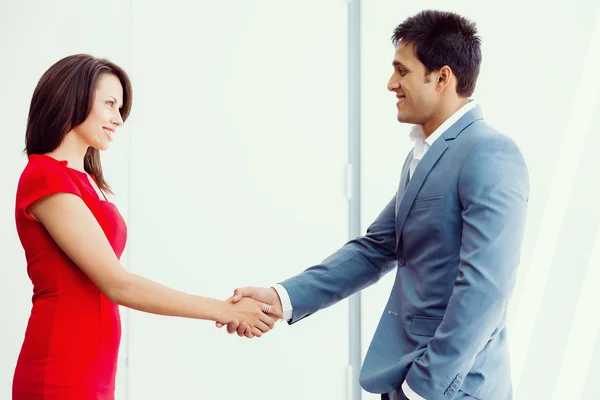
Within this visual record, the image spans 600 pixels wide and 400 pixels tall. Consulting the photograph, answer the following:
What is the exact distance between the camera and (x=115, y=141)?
2811 millimetres

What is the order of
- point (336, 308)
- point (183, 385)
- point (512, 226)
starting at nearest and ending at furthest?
point (512, 226), point (183, 385), point (336, 308)

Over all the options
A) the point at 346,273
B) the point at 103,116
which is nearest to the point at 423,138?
the point at 346,273

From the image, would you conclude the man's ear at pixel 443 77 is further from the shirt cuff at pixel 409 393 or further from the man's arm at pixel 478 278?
the shirt cuff at pixel 409 393

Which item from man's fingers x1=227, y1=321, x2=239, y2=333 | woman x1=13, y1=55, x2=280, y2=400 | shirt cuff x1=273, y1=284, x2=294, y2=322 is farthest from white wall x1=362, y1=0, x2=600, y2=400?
woman x1=13, y1=55, x2=280, y2=400

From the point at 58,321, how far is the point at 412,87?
3.71 ft

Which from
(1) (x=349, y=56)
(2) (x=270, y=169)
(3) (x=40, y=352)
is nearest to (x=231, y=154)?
(2) (x=270, y=169)

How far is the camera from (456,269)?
1.67 metres

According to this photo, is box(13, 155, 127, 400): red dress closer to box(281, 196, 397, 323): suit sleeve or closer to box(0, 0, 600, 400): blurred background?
box(281, 196, 397, 323): suit sleeve

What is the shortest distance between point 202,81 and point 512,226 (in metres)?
1.73

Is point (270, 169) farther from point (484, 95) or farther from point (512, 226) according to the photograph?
A: point (512, 226)

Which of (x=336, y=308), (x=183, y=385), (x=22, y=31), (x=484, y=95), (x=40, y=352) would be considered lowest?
(x=183, y=385)

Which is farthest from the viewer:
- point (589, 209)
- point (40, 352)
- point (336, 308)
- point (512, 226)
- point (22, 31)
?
point (336, 308)

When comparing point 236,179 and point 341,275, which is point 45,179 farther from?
point 236,179

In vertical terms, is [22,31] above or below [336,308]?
above
